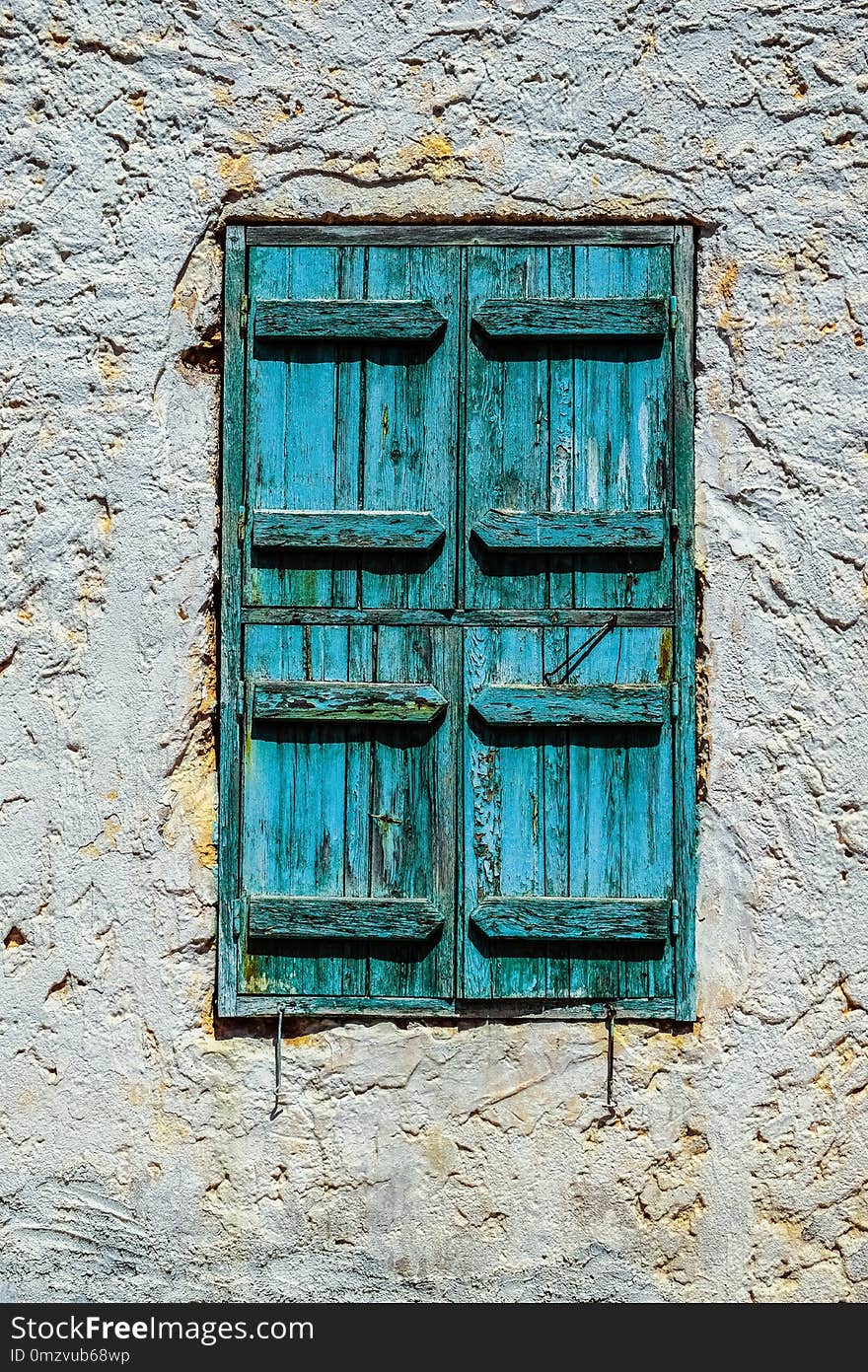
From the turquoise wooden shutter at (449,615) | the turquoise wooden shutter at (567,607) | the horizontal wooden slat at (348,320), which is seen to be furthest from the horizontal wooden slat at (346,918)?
the horizontal wooden slat at (348,320)

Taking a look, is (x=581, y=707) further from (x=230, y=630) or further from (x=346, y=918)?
(x=230, y=630)

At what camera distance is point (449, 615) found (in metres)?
2.57

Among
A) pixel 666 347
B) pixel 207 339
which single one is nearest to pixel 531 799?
pixel 666 347

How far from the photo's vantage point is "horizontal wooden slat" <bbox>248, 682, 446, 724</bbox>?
254 centimetres

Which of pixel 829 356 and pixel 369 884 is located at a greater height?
pixel 829 356

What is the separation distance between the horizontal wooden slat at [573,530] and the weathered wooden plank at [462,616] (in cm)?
15

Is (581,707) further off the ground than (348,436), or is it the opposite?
(348,436)

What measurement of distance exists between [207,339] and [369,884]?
1.27 m

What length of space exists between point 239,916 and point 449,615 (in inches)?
32.0

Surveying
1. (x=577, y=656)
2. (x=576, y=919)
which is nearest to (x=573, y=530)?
(x=577, y=656)

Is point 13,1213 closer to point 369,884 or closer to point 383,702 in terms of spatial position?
point 369,884

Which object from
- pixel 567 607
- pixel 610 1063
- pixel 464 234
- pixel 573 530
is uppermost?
pixel 464 234

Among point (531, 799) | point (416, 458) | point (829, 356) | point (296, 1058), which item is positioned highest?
point (829, 356)

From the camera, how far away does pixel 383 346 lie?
2.57m
